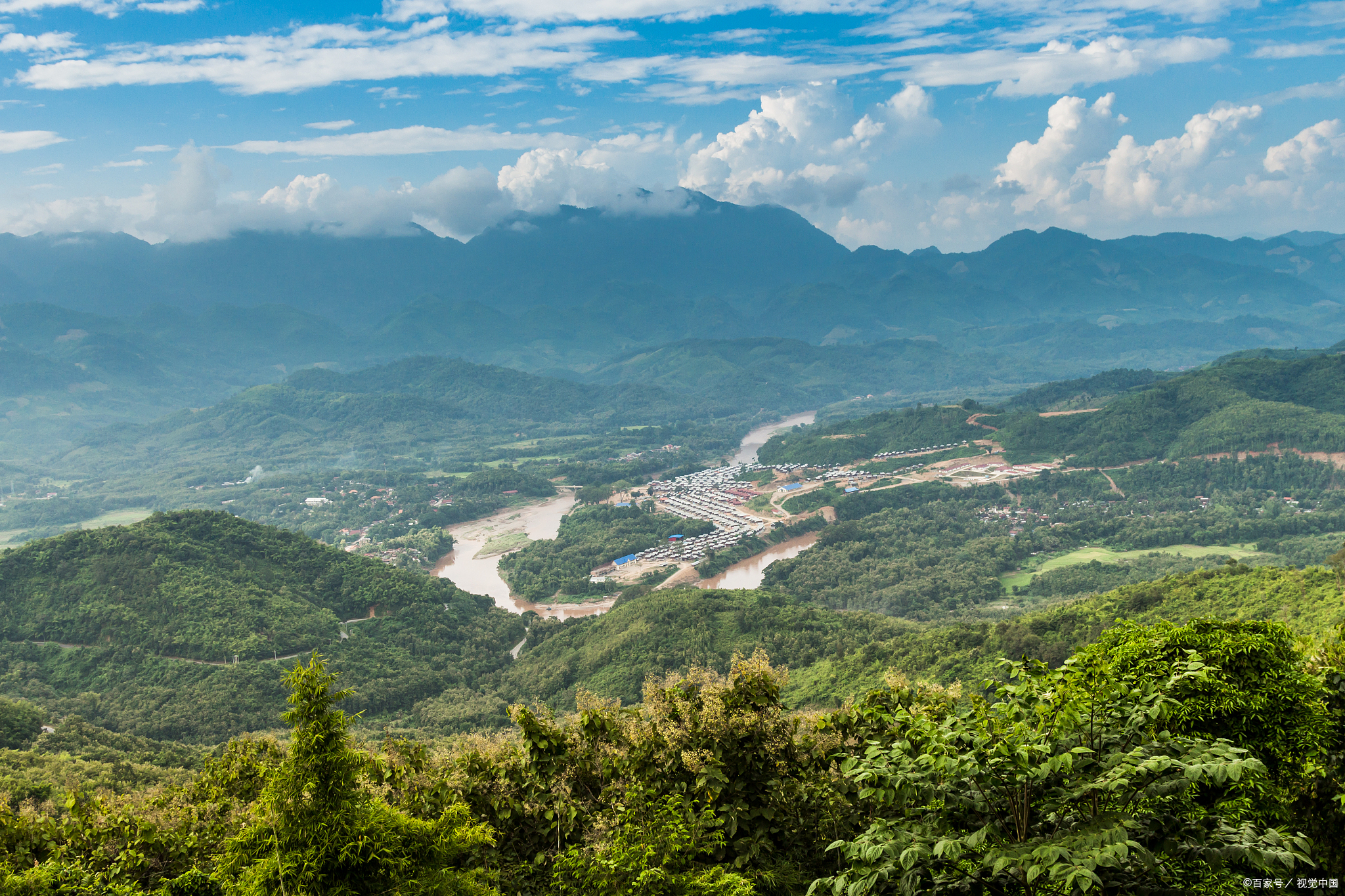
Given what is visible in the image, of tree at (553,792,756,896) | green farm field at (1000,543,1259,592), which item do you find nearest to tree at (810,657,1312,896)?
tree at (553,792,756,896)

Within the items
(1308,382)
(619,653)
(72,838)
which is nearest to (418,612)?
(619,653)

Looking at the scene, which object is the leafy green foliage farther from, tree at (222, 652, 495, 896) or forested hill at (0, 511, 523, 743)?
forested hill at (0, 511, 523, 743)

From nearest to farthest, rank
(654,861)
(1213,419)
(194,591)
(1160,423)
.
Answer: (654,861) < (194,591) < (1213,419) < (1160,423)

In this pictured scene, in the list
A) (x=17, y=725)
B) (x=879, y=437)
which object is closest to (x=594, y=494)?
(x=879, y=437)

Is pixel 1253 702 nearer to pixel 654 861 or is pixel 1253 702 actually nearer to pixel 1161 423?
pixel 654 861

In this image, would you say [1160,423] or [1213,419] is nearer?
[1213,419]

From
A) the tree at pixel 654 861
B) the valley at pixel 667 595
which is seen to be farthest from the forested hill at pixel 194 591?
the tree at pixel 654 861

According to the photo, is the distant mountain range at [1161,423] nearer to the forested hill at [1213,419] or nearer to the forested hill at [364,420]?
the forested hill at [1213,419]
